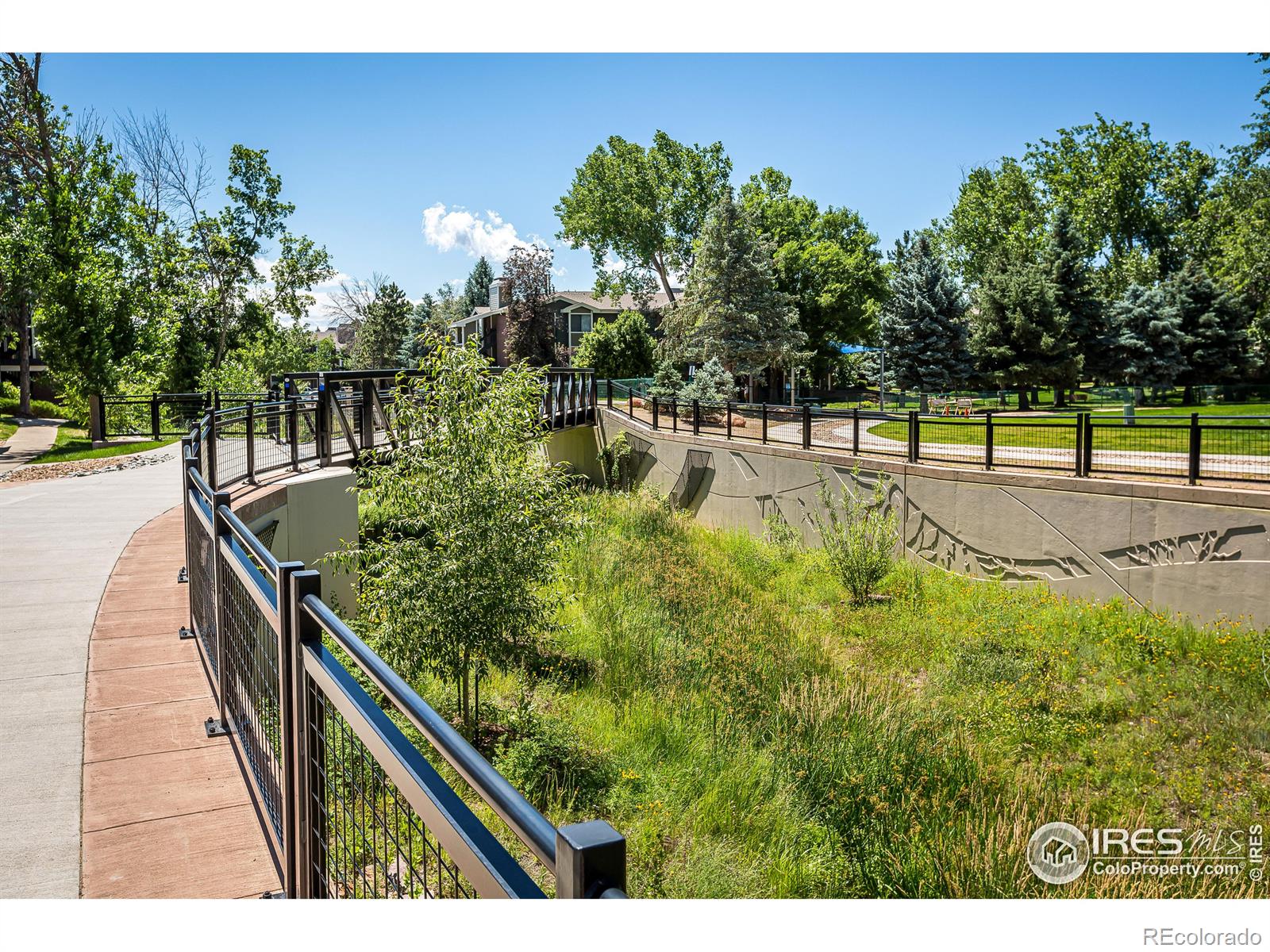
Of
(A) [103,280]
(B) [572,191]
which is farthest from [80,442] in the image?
(B) [572,191]

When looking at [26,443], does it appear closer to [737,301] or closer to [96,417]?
[96,417]

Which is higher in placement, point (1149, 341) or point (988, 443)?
point (1149, 341)

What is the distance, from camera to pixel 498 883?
1.59 meters

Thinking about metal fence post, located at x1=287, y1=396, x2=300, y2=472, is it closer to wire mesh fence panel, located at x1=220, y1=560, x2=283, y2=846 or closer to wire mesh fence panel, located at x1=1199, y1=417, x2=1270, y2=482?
wire mesh fence panel, located at x1=220, y1=560, x2=283, y2=846

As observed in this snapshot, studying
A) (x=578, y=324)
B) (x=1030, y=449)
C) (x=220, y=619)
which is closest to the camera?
(x=220, y=619)

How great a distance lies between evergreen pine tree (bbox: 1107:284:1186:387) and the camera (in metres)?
39.8

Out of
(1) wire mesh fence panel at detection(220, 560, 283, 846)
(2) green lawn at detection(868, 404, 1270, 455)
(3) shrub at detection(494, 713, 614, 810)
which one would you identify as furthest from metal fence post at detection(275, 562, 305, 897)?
(2) green lawn at detection(868, 404, 1270, 455)

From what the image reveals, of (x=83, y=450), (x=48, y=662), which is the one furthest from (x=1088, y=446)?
(x=83, y=450)

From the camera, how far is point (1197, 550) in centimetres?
1204

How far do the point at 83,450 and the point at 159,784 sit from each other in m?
21.4

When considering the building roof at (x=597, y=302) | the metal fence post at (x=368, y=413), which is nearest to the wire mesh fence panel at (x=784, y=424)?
the metal fence post at (x=368, y=413)

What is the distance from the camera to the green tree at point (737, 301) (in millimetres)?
42469

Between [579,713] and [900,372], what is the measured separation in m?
36.0
